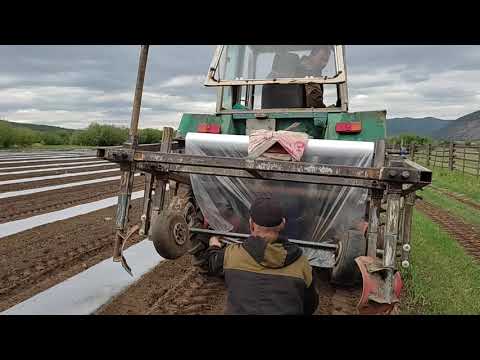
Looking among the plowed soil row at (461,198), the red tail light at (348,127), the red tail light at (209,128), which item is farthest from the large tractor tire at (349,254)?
the plowed soil row at (461,198)

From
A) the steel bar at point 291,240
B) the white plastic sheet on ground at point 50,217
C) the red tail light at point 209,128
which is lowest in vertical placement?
the white plastic sheet on ground at point 50,217

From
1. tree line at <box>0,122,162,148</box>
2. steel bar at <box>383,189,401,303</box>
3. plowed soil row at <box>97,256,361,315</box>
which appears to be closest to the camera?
steel bar at <box>383,189,401,303</box>

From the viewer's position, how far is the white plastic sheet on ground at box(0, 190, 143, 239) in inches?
257

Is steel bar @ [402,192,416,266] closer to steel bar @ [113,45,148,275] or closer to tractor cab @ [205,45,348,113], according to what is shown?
tractor cab @ [205,45,348,113]

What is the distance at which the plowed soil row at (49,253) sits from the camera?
4.28 metres

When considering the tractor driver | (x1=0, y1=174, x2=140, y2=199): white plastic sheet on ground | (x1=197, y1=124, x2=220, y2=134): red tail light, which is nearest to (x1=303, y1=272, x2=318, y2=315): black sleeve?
(x1=197, y1=124, x2=220, y2=134): red tail light

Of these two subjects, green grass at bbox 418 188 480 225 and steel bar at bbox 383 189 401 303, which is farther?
green grass at bbox 418 188 480 225

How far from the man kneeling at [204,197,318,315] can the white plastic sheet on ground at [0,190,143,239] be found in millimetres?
5054

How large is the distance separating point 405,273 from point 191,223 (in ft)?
8.77

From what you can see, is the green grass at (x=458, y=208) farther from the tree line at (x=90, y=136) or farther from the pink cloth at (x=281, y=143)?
the tree line at (x=90, y=136)

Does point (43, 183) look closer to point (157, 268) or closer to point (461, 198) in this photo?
point (157, 268)

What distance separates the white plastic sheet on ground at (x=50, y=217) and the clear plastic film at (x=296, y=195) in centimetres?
377

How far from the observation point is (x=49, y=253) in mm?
5363

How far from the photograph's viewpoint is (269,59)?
4.95 metres
